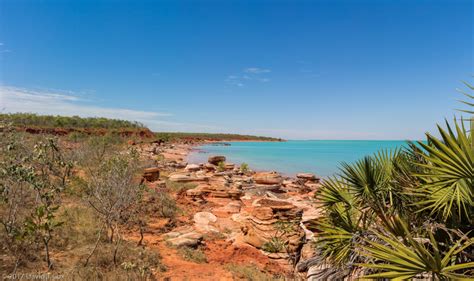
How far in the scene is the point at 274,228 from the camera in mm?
7570

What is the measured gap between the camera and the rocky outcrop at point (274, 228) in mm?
7086

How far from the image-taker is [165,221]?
949 cm

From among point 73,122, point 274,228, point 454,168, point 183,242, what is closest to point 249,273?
point 274,228

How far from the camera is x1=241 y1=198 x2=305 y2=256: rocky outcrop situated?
279 inches

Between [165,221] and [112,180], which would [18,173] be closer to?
[112,180]

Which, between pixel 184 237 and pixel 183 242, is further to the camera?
pixel 184 237

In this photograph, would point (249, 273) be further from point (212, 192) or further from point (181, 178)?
point (181, 178)

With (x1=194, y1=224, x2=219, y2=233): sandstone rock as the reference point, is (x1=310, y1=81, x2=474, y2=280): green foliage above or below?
above

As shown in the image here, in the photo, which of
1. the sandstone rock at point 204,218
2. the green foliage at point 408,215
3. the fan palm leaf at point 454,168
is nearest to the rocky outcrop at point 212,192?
the sandstone rock at point 204,218

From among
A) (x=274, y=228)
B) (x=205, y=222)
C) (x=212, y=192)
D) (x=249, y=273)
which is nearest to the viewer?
(x=249, y=273)

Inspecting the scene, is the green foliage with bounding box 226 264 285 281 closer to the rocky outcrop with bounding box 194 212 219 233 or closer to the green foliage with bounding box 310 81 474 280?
the green foliage with bounding box 310 81 474 280

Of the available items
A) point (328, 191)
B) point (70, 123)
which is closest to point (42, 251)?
point (328, 191)

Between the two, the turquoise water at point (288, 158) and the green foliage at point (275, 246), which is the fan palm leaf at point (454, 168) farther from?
the green foliage at point (275, 246)

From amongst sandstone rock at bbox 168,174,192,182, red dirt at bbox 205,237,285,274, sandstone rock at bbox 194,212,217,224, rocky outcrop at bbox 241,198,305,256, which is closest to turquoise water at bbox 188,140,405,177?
rocky outcrop at bbox 241,198,305,256
